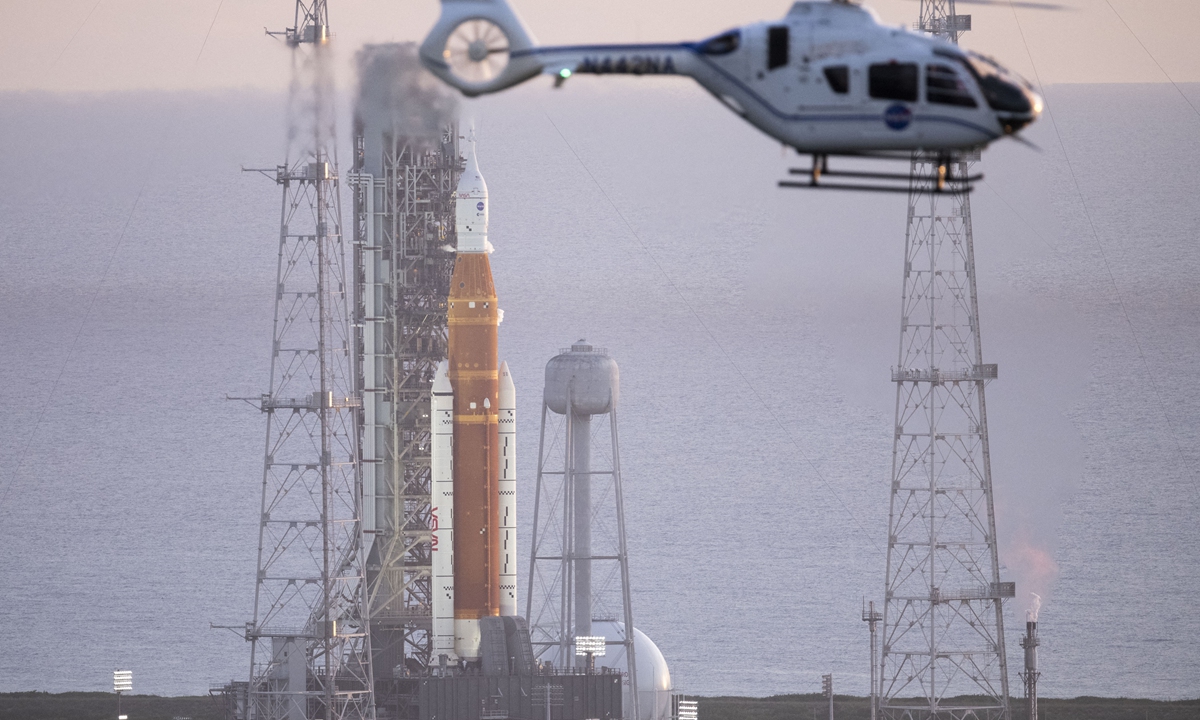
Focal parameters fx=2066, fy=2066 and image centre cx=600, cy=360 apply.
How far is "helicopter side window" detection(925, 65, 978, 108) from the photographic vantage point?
31.7 metres

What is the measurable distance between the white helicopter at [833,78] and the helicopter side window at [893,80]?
0.02 metres

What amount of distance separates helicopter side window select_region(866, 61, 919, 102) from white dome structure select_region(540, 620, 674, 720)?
50914 mm

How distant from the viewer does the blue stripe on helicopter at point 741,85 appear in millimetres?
31750

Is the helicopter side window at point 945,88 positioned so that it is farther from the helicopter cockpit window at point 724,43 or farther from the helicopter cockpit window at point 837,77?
the helicopter cockpit window at point 724,43

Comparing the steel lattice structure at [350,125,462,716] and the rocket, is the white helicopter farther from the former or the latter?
the steel lattice structure at [350,125,462,716]

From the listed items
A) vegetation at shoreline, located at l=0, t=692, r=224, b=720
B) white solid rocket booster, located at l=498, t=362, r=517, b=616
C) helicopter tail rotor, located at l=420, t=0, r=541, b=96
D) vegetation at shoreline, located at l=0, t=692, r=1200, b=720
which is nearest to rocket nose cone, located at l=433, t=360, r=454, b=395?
white solid rocket booster, located at l=498, t=362, r=517, b=616

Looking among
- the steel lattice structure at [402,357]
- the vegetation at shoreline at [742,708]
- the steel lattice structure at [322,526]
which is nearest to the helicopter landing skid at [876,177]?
the steel lattice structure at [322,526]

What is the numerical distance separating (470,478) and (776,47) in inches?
1788

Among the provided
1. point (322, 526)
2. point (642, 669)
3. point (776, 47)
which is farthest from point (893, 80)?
point (642, 669)

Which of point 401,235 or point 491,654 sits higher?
point 401,235

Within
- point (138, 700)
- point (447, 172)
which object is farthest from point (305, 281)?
point (447, 172)

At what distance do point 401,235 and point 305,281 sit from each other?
374ft

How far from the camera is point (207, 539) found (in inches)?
7470

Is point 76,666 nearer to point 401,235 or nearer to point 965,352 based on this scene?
point 401,235
